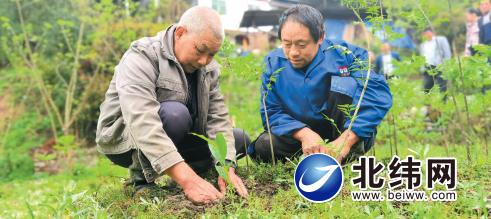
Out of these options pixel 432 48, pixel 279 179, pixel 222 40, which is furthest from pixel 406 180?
pixel 432 48

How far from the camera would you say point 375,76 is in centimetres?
302

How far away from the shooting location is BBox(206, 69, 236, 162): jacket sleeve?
9.78ft

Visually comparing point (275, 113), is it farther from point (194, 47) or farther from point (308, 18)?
point (194, 47)

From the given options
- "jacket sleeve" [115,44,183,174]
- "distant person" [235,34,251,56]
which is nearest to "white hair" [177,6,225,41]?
"jacket sleeve" [115,44,183,174]

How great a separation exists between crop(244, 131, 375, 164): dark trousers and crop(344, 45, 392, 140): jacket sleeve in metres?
0.17

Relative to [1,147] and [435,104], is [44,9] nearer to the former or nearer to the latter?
[1,147]

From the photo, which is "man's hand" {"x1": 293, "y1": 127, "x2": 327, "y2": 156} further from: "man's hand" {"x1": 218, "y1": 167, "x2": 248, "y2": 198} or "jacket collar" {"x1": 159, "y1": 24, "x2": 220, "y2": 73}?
"jacket collar" {"x1": 159, "y1": 24, "x2": 220, "y2": 73}

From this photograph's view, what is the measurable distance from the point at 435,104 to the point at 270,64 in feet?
4.09

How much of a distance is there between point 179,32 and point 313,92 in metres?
0.85

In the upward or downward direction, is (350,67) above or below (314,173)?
above

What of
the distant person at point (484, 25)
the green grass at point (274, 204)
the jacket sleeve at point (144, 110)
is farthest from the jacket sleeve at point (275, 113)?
the distant person at point (484, 25)

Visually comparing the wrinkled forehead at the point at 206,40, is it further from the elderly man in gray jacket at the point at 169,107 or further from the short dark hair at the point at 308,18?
the short dark hair at the point at 308,18

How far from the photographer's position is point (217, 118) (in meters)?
3.04

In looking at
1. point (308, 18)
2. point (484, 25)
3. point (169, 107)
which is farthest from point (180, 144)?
point (484, 25)
